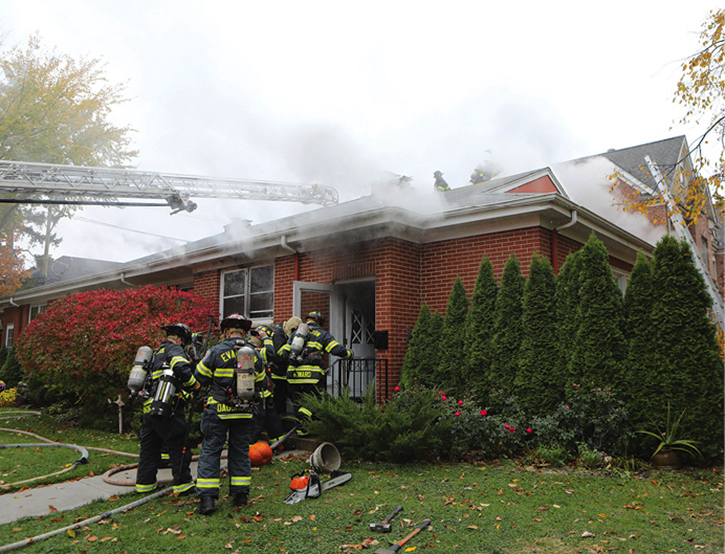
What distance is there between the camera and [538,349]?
22.3ft

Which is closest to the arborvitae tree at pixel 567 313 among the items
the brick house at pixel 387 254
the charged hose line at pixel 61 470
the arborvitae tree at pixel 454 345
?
the brick house at pixel 387 254

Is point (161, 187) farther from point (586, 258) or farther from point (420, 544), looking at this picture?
point (420, 544)

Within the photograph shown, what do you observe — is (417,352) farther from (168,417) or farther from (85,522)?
(85,522)

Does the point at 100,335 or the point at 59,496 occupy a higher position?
the point at 100,335

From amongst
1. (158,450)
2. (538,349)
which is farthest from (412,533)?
(538,349)

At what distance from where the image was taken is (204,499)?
4.61 meters

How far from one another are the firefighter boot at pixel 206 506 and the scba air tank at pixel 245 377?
908 mm

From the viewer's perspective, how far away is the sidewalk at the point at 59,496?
4.88 metres

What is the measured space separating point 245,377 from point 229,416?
427 mm

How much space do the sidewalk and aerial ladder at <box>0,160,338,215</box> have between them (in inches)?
311

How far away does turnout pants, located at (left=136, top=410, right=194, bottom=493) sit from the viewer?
5258 millimetres

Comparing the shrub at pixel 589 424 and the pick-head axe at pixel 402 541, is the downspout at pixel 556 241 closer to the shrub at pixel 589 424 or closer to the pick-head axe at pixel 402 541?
the shrub at pixel 589 424

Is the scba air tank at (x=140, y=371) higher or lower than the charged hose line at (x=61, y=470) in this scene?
higher

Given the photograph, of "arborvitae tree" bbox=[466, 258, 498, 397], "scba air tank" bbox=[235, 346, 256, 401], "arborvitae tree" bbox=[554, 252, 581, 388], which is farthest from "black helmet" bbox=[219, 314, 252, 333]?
"arborvitae tree" bbox=[554, 252, 581, 388]
